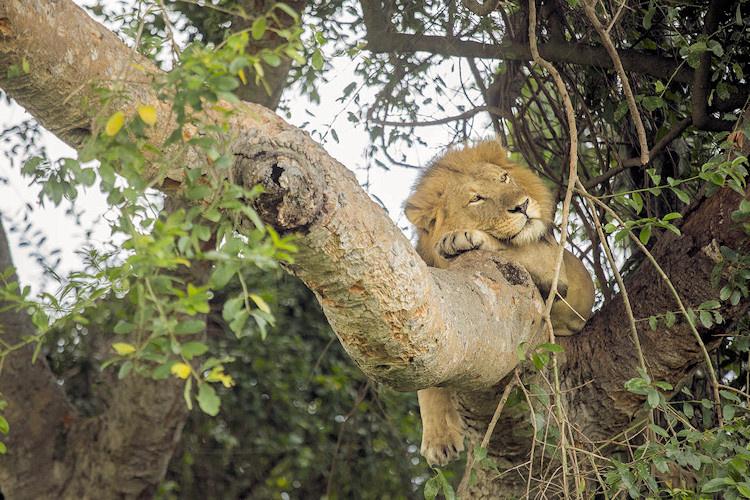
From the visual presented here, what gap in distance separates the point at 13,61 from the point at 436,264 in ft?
4.60

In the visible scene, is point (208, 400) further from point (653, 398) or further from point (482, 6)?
point (482, 6)

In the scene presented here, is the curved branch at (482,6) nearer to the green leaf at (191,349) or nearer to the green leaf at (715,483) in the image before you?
the green leaf at (715,483)

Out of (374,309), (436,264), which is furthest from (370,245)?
(436,264)

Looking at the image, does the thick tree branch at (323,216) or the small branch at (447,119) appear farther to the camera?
the small branch at (447,119)

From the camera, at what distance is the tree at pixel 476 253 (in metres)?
1.15

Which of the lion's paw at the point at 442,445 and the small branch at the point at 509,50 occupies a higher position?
the small branch at the point at 509,50

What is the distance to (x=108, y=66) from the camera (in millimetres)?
1306

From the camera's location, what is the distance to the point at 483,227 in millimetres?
2240

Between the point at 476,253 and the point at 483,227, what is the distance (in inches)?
6.7

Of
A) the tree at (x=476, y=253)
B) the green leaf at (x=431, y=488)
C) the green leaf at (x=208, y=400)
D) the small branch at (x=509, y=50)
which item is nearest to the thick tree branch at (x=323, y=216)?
the tree at (x=476, y=253)

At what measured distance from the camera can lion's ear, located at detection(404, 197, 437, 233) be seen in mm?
2391

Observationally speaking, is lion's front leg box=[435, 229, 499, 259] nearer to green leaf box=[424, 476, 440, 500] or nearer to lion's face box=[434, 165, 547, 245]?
lion's face box=[434, 165, 547, 245]

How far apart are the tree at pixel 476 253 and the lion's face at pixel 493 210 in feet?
0.63

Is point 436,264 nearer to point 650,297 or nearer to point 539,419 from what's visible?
point 650,297
